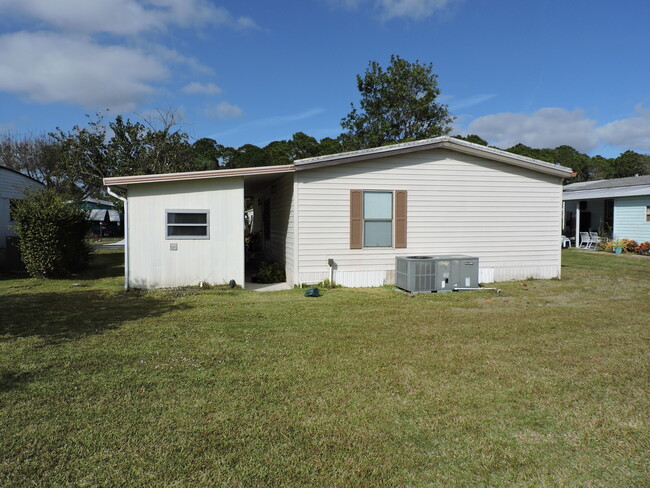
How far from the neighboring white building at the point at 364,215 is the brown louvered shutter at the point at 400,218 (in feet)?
0.08

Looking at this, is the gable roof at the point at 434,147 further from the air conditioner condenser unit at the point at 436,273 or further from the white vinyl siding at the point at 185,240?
the air conditioner condenser unit at the point at 436,273

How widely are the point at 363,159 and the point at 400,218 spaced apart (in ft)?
5.31

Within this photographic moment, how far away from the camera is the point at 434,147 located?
10266 millimetres

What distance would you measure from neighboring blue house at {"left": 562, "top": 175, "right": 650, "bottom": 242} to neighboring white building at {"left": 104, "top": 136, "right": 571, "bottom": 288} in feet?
34.4

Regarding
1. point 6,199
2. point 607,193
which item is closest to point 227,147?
A: point 6,199

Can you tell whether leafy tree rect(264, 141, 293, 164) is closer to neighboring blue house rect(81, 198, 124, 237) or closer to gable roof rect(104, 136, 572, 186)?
neighboring blue house rect(81, 198, 124, 237)

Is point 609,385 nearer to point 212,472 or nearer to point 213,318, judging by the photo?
point 212,472

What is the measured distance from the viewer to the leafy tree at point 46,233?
11.0m

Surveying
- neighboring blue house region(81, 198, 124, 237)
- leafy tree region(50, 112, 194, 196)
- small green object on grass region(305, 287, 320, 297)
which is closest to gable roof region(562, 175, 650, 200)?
small green object on grass region(305, 287, 320, 297)

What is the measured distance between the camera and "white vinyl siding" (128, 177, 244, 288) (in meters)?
9.35

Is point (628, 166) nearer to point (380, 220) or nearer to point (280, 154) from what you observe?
point (280, 154)

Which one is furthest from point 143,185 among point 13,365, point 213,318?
point 13,365

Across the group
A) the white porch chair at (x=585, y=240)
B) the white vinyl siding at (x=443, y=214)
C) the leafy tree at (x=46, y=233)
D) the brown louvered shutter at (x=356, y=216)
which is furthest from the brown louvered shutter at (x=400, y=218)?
the white porch chair at (x=585, y=240)

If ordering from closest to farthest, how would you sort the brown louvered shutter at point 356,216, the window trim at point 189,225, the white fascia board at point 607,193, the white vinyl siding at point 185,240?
the white vinyl siding at point 185,240, the window trim at point 189,225, the brown louvered shutter at point 356,216, the white fascia board at point 607,193
